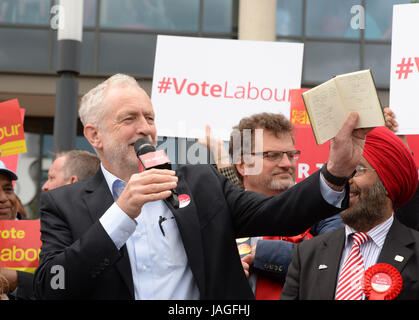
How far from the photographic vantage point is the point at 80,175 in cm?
464

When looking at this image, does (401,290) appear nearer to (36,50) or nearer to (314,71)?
(314,71)

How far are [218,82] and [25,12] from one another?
28.1ft

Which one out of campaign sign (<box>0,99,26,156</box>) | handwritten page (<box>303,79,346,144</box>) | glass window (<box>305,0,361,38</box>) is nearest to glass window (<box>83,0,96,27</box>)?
glass window (<box>305,0,361,38</box>)

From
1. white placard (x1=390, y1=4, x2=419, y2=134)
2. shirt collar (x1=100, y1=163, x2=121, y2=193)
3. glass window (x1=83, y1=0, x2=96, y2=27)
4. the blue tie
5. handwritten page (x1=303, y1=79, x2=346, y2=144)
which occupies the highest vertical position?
glass window (x1=83, y1=0, x2=96, y2=27)

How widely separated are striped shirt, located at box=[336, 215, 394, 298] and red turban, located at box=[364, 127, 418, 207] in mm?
158

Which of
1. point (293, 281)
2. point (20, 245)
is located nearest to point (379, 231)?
point (293, 281)

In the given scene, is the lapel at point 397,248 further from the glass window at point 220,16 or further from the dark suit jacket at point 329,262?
the glass window at point 220,16

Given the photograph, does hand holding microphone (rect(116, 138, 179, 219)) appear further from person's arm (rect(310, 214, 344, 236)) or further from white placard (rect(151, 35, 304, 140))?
white placard (rect(151, 35, 304, 140))

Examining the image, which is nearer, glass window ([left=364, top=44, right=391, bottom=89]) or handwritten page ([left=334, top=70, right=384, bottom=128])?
handwritten page ([left=334, top=70, right=384, bottom=128])

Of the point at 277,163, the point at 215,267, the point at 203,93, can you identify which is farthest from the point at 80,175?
the point at 215,267

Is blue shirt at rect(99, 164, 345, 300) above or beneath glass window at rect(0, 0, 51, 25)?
beneath

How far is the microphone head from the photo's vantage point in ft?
7.57

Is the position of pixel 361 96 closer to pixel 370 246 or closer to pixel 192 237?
pixel 192 237
